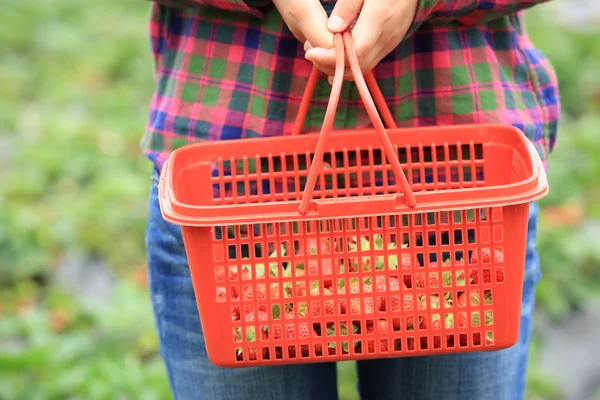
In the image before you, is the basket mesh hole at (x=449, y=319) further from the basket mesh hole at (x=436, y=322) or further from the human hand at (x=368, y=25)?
the human hand at (x=368, y=25)

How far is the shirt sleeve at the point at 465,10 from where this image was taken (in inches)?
43.4

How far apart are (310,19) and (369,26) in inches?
3.2

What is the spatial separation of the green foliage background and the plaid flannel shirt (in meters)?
1.29

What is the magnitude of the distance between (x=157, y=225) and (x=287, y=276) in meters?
0.29

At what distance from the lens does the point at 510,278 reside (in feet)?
3.55

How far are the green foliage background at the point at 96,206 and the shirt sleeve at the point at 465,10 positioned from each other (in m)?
1.49

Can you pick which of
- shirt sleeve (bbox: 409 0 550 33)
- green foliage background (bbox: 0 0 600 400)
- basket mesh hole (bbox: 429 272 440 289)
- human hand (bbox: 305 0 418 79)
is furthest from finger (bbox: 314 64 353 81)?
green foliage background (bbox: 0 0 600 400)

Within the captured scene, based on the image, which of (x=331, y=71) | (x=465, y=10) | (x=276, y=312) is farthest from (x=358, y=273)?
(x=465, y=10)

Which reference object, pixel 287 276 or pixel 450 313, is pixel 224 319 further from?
pixel 450 313

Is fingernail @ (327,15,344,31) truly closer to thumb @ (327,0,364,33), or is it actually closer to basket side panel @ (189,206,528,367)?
thumb @ (327,0,364,33)

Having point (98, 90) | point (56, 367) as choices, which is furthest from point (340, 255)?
point (98, 90)

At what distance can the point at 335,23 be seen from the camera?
3.51 ft

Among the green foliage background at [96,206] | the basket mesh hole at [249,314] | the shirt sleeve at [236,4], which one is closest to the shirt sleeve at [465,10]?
the shirt sleeve at [236,4]

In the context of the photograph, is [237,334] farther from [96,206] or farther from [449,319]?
[96,206]
